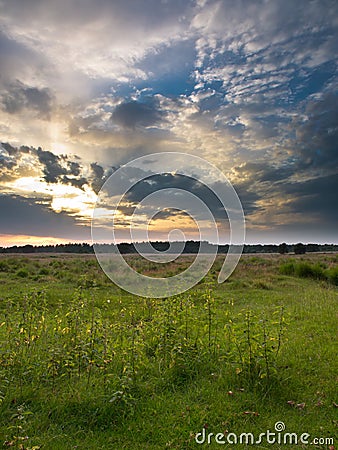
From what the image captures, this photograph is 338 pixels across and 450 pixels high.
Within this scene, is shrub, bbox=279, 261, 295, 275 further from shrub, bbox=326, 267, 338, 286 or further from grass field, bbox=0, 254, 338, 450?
grass field, bbox=0, 254, 338, 450

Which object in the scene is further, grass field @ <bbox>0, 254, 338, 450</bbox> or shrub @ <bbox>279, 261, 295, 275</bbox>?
shrub @ <bbox>279, 261, 295, 275</bbox>

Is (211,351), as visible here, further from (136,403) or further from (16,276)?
(16,276)

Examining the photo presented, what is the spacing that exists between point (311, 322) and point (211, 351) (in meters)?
4.21

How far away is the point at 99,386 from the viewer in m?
5.10

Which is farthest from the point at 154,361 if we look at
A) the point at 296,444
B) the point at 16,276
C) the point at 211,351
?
the point at 16,276
